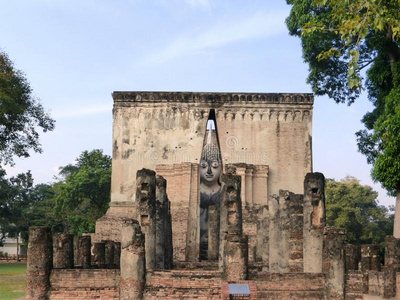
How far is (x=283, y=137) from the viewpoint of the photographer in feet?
83.2

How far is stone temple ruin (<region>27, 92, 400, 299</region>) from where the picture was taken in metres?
12.1

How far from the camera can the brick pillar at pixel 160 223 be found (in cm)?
1587

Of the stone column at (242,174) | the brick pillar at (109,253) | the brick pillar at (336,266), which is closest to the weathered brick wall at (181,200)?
the stone column at (242,174)

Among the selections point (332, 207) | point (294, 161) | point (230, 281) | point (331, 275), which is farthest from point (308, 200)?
point (332, 207)

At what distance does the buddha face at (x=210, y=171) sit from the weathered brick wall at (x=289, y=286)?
38.1ft

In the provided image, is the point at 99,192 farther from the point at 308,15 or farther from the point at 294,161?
the point at 308,15

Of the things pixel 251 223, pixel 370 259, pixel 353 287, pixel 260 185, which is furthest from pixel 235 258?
pixel 260 185

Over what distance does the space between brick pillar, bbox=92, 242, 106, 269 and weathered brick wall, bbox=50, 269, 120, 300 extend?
414 centimetres

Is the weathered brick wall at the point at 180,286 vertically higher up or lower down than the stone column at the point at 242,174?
lower down

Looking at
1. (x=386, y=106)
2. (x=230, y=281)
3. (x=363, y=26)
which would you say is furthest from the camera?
(x=386, y=106)

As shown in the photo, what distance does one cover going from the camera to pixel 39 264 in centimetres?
1276

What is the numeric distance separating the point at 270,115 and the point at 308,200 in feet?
36.9

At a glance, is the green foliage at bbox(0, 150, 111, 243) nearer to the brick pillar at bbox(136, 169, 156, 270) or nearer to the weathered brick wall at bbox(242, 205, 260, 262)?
the weathered brick wall at bbox(242, 205, 260, 262)

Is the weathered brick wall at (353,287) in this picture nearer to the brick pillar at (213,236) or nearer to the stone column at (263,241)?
the stone column at (263,241)
